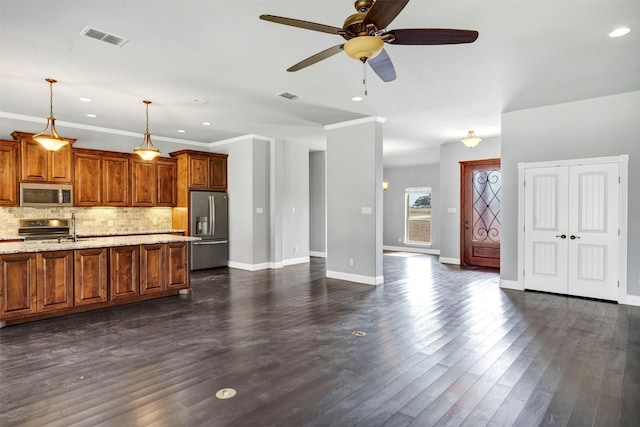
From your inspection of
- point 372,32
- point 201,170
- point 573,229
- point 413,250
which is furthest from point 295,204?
point 372,32

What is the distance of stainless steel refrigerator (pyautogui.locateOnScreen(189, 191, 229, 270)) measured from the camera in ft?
24.9

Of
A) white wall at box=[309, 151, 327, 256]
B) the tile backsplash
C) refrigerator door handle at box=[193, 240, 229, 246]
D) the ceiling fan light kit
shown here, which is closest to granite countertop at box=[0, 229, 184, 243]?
the tile backsplash

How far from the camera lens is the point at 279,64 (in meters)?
3.88

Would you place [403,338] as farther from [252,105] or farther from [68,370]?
[252,105]

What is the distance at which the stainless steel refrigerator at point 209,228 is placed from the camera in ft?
24.9

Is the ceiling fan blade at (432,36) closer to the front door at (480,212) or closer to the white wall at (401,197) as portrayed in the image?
the front door at (480,212)

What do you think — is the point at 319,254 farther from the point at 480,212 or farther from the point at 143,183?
the point at 143,183

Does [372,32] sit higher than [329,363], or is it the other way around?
[372,32]

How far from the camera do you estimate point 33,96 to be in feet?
16.2

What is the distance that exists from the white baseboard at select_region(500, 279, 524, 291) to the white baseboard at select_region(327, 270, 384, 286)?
6.34 ft

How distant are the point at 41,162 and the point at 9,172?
0.44 metres

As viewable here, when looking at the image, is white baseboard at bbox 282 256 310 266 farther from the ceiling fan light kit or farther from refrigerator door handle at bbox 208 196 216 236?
the ceiling fan light kit

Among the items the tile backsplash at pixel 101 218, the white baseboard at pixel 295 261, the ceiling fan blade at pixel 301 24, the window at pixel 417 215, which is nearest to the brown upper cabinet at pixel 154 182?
the tile backsplash at pixel 101 218

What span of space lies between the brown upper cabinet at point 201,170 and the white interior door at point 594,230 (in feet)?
21.4
